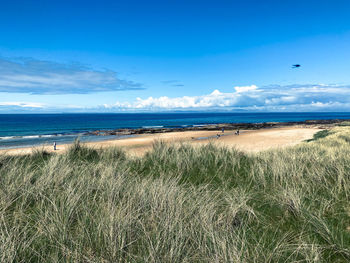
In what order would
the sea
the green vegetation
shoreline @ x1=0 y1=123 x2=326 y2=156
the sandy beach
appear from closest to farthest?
the green vegetation, shoreline @ x1=0 y1=123 x2=326 y2=156, the sandy beach, the sea

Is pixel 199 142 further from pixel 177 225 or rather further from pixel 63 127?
pixel 63 127

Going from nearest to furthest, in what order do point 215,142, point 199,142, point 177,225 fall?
point 177,225
point 215,142
point 199,142

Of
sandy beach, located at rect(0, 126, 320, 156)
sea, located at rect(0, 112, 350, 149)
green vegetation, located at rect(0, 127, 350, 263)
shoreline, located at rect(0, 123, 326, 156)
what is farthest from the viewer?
sea, located at rect(0, 112, 350, 149)

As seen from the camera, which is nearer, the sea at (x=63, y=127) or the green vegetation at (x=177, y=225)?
the green vegetation at (x=177, y=225)

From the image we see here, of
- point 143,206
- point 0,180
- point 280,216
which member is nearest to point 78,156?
point 0,180

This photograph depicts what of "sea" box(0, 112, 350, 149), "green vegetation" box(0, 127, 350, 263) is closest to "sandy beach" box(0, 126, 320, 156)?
"sea" box(0, 112, 350, 149)

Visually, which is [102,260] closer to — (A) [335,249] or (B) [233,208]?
(B) [233,208]

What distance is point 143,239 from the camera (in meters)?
2.88

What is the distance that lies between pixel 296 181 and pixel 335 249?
284 cm

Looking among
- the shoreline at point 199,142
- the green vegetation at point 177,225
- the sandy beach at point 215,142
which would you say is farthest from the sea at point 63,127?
the green vegetation at point 177,225

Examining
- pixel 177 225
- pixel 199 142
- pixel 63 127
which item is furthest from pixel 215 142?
pixel 63 127

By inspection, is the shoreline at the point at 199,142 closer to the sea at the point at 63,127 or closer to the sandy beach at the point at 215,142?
the sandy beach at the point at 215,142

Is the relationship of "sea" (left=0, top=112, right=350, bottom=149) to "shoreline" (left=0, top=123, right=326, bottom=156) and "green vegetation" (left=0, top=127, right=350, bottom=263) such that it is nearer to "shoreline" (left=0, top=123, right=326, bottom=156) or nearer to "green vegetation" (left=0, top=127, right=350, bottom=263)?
"shoreline" (left=0, top=123, right=326, bottom=156)

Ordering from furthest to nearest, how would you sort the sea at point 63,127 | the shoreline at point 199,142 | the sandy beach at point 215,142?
the sea at point 63,127 → the sandy beach at point 215,142 → the shoreline at point 199,142
